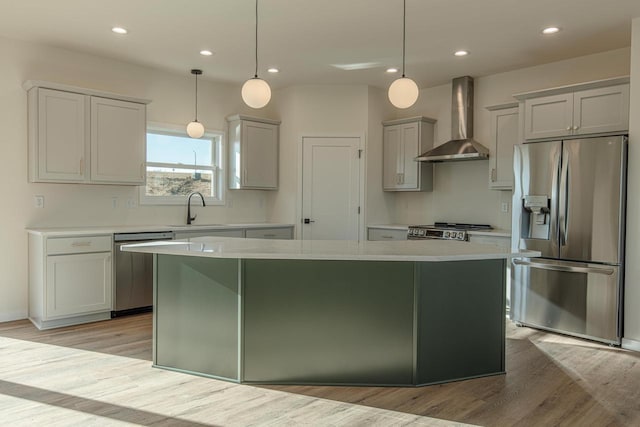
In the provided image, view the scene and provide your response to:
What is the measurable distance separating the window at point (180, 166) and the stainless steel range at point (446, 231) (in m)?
2.48

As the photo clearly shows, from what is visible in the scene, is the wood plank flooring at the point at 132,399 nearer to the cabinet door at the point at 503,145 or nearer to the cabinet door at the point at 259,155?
the cabinet door at the point at 259,155

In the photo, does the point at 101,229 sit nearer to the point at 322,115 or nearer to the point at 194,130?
the point at 194,130

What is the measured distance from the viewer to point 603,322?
380 cm

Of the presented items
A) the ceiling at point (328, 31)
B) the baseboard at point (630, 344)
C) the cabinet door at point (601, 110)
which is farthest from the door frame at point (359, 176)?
the baseboard at point (630, 344)

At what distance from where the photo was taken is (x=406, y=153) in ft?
19.4

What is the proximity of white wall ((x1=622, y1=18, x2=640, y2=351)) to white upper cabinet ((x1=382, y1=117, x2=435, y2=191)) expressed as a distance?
94.1 inches

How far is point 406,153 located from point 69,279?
13.2 feet

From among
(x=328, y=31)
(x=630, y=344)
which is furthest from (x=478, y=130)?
(x=630, y=344)

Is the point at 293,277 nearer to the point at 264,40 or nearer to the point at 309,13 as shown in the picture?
the point at 309,13

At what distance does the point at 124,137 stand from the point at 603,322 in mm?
4744

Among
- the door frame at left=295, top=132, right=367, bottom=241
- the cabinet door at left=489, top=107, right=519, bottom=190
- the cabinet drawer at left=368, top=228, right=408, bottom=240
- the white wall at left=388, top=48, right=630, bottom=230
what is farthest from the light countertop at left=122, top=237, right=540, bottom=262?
the door frame at left=295, top=132, right=367, bottom=241

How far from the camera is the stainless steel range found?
4969mm

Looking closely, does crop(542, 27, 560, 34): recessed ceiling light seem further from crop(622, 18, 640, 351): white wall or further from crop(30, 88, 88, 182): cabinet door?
crop(30, 88, 88, 182): cabinet door

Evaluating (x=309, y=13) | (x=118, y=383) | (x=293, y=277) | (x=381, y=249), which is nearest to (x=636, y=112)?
(x=381, y=249)
